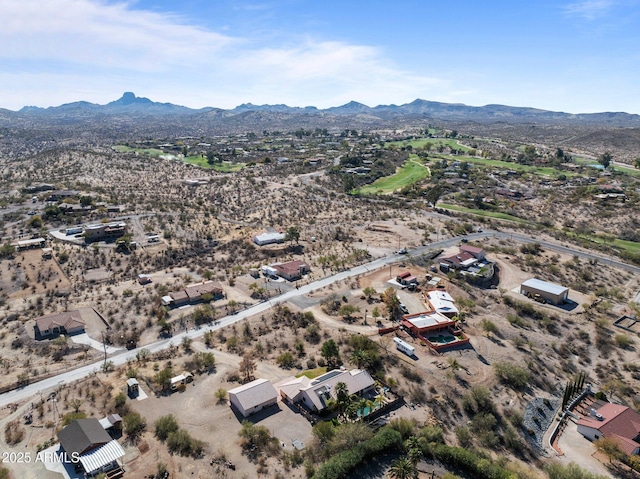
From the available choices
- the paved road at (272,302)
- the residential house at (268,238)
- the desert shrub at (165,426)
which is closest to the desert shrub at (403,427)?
the desert shrub at (165,426)

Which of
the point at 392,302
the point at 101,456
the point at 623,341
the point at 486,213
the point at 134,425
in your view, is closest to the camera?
the point at 101,456

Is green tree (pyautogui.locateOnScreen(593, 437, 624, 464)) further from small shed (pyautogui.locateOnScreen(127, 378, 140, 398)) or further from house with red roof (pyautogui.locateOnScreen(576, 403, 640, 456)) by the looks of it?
small shed (pyautogui.locateOnScreen(127, 378, 140, 398))

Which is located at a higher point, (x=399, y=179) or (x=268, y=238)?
(x=399, y=179)

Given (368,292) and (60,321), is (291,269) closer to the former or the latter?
(368,292)

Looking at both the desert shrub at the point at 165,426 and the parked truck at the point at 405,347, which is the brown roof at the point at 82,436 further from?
the parked truck at the point at 405,347

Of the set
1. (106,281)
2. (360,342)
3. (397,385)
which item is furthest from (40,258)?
(397,385)

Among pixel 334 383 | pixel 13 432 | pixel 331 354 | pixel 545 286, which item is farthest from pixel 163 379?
pixel 545 286

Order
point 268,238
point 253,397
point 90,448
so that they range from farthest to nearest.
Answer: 1. point 268,238
2. point 253,397
3. point 90,448
